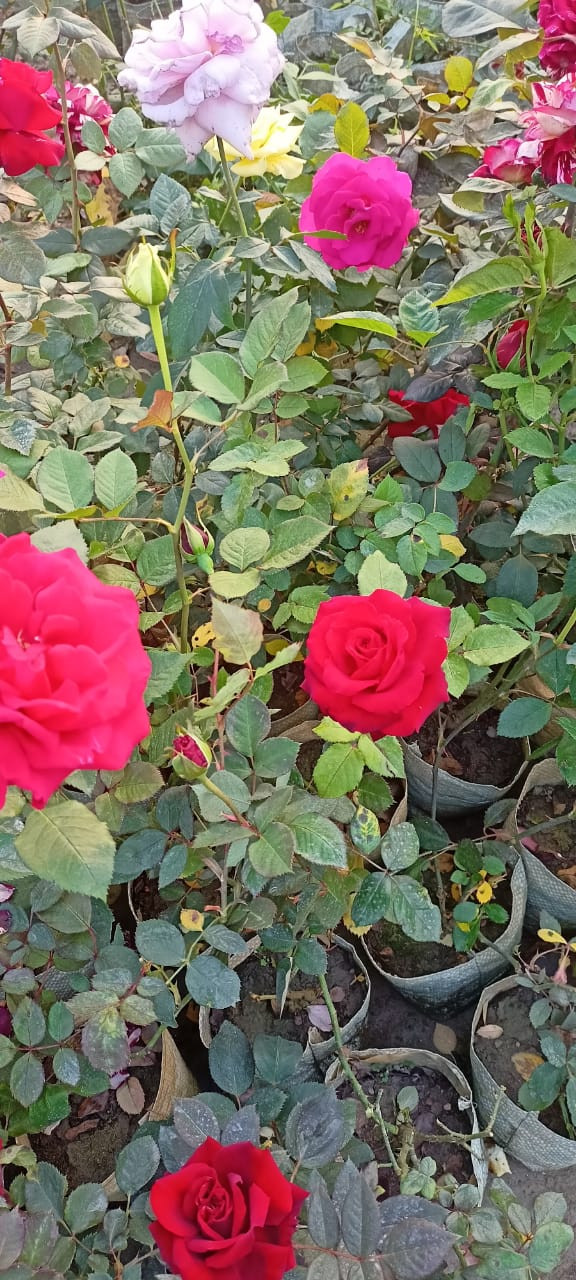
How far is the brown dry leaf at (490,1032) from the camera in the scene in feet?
3.48

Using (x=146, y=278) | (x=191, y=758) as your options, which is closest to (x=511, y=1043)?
(x=191, y=758)

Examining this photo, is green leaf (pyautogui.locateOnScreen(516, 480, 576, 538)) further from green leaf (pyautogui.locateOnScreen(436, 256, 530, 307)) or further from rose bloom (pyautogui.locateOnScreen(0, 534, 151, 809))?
rose bloom (pyautogui.locateOnScreen(0, 534, 151, 809))

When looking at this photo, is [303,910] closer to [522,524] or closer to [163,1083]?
[163,1083]

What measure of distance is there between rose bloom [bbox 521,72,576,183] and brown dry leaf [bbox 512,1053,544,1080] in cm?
96

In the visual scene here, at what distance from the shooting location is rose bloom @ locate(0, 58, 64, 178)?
0.85 m

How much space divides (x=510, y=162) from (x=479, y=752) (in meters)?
0.75

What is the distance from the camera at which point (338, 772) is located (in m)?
0.68

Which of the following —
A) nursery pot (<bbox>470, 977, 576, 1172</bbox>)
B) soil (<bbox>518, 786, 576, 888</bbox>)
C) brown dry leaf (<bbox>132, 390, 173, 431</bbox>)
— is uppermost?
brown dry leaf (<bbox>132, 390, 173, 431</bbox>)

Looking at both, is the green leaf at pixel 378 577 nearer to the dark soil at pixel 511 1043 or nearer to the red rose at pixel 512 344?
the red rose at pixel 512 344

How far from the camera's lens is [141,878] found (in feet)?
3.61

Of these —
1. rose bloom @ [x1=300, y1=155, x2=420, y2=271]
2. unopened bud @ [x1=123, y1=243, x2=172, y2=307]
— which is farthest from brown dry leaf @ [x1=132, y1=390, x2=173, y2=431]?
rose bloom @ [x1=300, y1=155, x2=420, y2=271]

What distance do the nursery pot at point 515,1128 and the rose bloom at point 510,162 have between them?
3.00ft

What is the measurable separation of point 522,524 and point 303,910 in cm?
40

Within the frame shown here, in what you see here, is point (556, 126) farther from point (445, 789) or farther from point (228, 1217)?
point (228, 1217)
